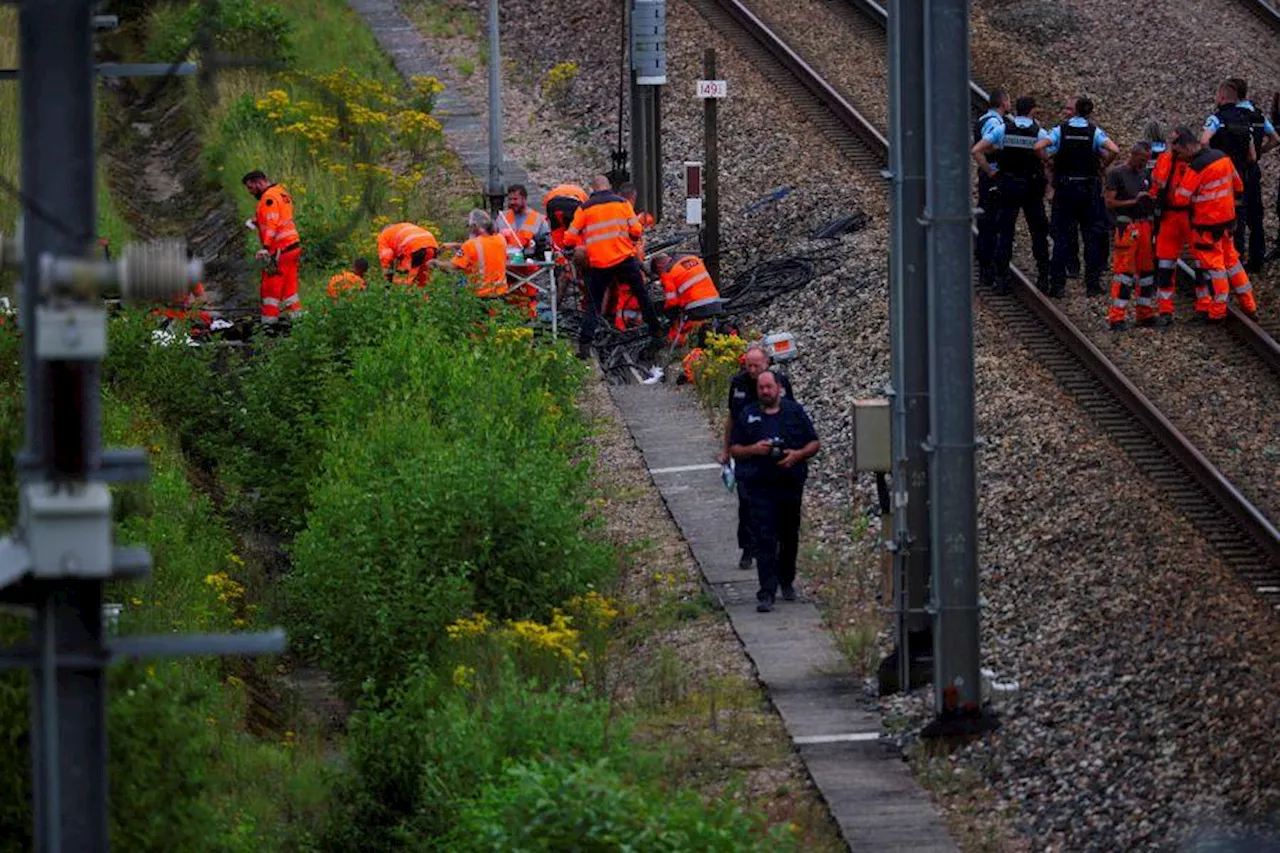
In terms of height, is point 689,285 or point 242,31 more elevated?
point 242,31

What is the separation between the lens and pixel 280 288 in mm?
21766

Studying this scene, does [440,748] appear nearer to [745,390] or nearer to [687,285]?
[745,390]

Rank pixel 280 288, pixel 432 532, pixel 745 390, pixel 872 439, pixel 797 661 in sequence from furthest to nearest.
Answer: pixel 280 288 < pixel 745 390 < pixel 432 532 < pixel 797 661 < pixel 872 439

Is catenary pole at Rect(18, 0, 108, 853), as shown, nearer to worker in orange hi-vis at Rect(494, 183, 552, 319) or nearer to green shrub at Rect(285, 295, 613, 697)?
green shrub at Rect(285, 295, 613, 697)

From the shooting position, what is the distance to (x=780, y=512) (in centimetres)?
1495

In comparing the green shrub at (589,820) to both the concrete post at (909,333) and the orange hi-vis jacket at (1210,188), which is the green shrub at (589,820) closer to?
the concrete post at (909,333)

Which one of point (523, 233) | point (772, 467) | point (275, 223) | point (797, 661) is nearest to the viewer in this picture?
point (797, 661)

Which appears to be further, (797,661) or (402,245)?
(402,245)

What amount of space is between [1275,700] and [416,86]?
62.9 feet

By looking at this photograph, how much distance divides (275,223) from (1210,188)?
7942mm

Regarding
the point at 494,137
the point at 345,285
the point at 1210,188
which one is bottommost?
the point at 345,285

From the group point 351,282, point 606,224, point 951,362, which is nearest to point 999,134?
point 606,224

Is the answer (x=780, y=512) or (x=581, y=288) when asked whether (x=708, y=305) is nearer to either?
(x=581, y=288)

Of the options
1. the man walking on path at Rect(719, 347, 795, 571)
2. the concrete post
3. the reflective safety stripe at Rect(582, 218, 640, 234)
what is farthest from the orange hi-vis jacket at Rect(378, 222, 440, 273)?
the concrete post
